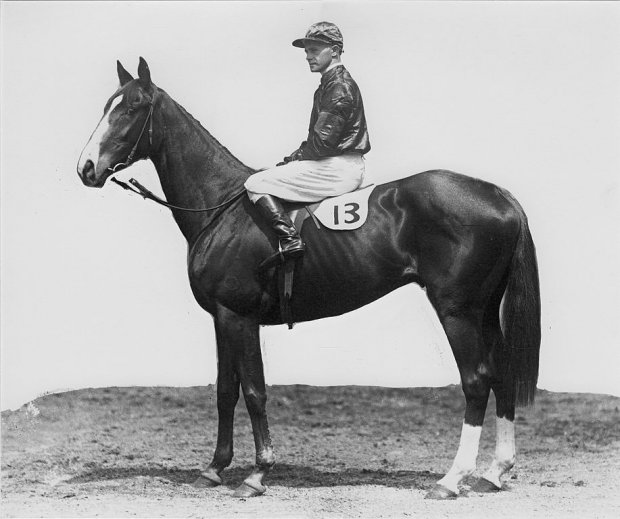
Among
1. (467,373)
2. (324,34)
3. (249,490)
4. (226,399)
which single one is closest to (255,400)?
(226,399)

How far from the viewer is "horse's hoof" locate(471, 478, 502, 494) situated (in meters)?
7.96

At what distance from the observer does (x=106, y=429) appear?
34.8 feet

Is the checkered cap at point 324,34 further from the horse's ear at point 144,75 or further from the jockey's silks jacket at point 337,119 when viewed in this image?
the horse's ear at point 144,75

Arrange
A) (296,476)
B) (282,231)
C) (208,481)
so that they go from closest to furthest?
1. (282,231)
2. (208,481)
3. (296,476)

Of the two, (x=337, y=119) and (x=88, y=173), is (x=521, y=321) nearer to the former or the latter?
(x=337, y=119)

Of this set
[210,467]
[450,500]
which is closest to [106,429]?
[210,467]

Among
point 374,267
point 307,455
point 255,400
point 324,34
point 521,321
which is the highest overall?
point 324,34

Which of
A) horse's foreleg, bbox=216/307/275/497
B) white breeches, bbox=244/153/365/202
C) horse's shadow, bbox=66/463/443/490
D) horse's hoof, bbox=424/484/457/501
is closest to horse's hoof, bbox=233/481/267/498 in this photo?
horse's foreleg, bbox=216/307/275/497

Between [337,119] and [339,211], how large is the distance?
2.40 ft

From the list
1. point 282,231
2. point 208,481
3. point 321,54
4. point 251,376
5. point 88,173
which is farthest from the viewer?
point 208,481

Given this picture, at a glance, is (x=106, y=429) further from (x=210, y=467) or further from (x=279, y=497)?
(x=279, y=497)

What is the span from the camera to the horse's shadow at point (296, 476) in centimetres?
835

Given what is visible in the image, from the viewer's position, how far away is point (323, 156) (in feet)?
26.5

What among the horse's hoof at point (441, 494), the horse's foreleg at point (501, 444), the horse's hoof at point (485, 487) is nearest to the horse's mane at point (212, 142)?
the horse's foreleg at point (501, 444)
